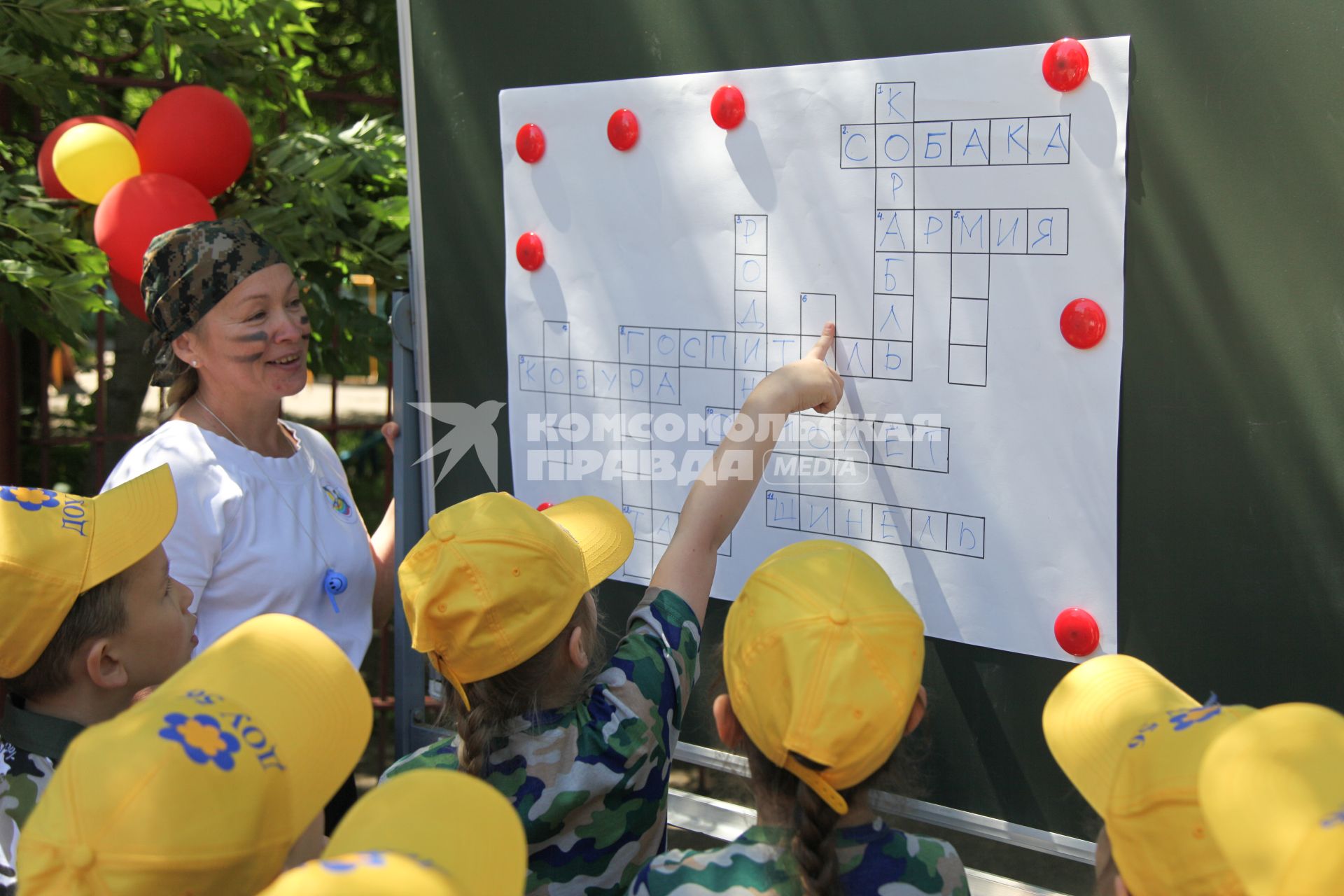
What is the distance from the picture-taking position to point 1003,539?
1636 mm

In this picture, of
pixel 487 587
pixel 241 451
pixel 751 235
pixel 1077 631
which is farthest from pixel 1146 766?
pixel 241 451

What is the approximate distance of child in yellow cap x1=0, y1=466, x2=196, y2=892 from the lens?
51.6 inches

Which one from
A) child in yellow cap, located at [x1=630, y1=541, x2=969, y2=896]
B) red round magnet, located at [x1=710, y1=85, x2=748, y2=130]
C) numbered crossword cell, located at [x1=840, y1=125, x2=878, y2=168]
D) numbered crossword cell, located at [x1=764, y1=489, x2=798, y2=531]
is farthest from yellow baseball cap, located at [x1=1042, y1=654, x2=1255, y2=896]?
red round magnet, located at [x1=710, y1=85, x2=748, y2=130]

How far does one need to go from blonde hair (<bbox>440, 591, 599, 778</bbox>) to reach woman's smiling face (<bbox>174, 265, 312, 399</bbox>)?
0.89 meters

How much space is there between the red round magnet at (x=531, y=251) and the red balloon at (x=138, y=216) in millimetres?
740

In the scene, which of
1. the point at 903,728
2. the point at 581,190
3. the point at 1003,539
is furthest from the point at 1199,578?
the point at 581,190

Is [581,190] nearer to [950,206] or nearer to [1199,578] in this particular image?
[950,206]

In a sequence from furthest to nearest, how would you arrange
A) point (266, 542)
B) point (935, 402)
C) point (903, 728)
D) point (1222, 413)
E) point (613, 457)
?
point (613, 457), point (266, 542), point (935, 402), point (1222, 413), point (903, 728)

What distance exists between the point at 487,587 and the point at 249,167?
6.34 ft

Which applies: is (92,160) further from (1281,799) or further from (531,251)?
(1281,799)

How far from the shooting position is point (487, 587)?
132 cm

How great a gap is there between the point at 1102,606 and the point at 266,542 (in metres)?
1.36

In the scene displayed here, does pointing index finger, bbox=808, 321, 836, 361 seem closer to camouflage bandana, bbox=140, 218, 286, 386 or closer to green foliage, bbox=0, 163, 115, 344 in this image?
camouflage bandana, bbox=140, 218, 286, 386

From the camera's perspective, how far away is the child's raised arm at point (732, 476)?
5.19 feet
